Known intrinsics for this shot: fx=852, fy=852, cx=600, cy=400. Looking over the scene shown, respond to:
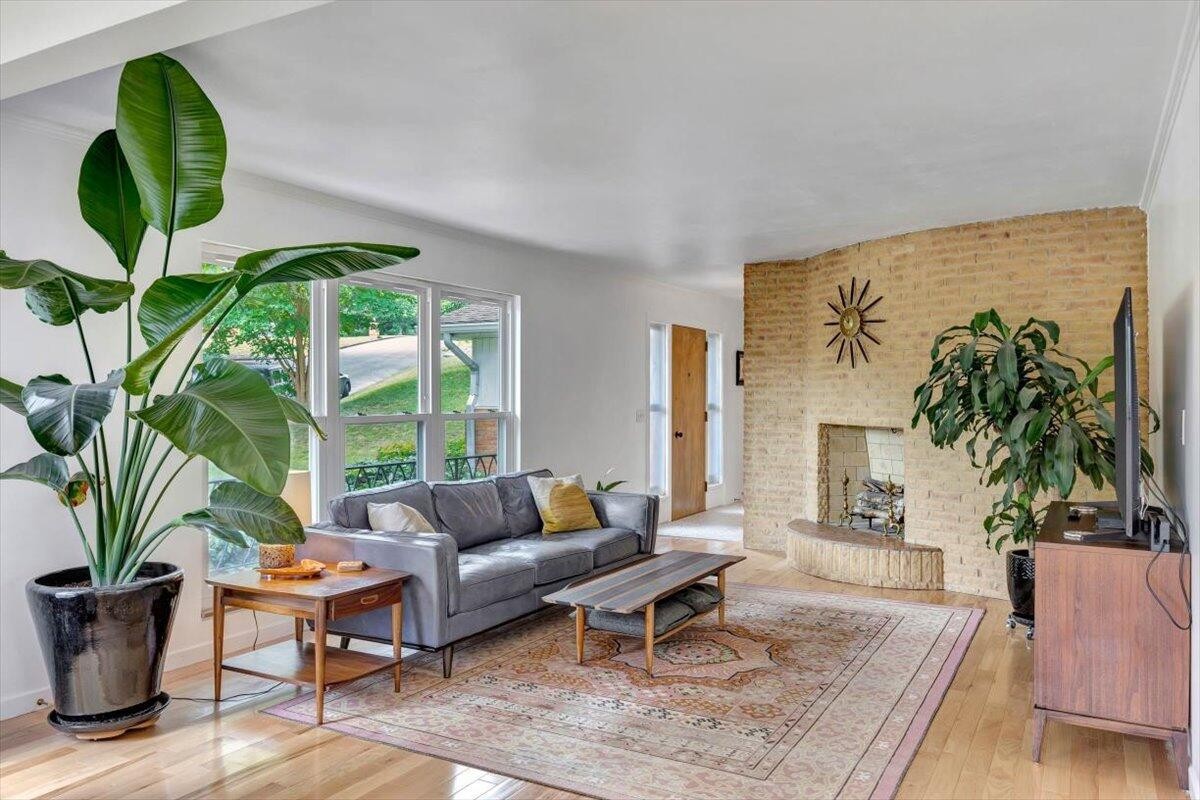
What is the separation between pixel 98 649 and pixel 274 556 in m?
0.76

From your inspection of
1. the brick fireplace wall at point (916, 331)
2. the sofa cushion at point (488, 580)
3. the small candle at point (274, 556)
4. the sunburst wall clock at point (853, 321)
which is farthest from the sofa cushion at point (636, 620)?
the sunburst wall clock at point (853, 321)

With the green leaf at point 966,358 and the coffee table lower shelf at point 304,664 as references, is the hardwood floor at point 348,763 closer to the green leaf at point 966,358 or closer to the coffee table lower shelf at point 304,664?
the coffee table lower shelf at point 304,664

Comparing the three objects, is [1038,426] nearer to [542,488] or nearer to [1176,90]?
[1176,90]

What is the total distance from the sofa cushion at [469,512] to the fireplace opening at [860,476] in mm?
2816

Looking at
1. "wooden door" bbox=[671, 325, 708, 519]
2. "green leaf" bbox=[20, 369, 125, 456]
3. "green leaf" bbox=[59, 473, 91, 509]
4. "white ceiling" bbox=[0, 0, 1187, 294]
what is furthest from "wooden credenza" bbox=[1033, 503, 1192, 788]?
"wooden door" bbox=[671, 325, 708, 519]

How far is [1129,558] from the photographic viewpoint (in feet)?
9.75

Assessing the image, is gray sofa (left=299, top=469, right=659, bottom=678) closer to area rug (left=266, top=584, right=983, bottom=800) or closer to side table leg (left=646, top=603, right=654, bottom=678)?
area rug (left=266, top=584, right=983, bottom=800)

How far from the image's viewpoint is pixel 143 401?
121 inches

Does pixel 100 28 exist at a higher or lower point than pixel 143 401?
higher

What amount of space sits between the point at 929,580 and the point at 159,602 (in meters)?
4.74

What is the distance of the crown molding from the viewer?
8.61ft

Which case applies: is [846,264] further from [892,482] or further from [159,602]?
[159,602]

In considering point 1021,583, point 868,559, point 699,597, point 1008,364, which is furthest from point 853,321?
point 699,597

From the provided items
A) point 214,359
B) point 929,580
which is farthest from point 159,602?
point 929,580
